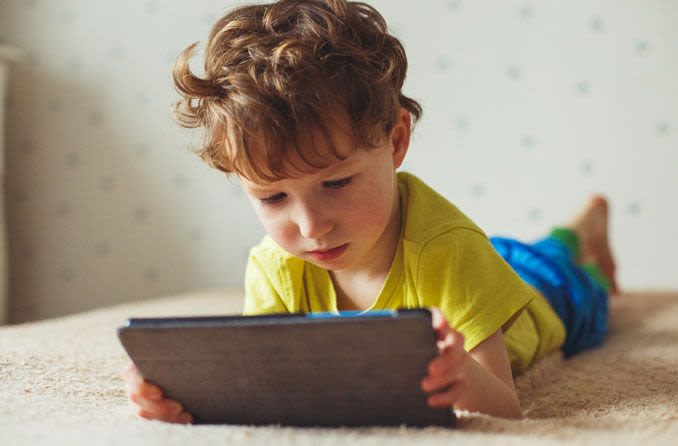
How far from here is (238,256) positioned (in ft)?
7.22

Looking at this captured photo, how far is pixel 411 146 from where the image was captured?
6.86 ft

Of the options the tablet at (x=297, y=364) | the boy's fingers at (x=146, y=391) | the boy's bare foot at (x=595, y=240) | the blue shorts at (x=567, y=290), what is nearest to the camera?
the tablet at (x=297, y=364)

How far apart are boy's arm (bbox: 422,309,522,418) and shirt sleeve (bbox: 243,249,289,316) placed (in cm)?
28

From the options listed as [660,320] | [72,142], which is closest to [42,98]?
[72,142]

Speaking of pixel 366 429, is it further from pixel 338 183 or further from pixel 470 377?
pixel 338 183

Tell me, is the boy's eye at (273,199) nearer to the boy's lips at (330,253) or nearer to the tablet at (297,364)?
the boy's lips at (330,253)

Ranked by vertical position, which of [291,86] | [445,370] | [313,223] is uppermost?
[291,86]

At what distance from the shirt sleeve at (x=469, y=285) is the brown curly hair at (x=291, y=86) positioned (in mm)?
153

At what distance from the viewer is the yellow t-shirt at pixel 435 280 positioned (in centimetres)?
90

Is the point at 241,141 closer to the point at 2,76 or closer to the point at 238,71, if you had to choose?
the point at 238,71

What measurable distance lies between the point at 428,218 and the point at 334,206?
0.17m

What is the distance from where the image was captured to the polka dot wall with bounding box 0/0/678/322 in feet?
6.44

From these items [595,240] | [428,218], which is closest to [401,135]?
[428,218]

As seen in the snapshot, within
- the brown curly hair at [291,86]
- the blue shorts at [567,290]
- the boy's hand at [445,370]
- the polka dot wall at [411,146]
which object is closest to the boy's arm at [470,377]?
the boy's hand at [445,370]
